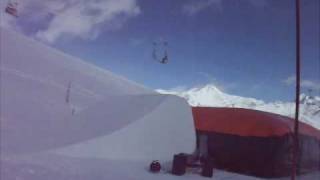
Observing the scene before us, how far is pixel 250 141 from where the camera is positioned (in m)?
14.0

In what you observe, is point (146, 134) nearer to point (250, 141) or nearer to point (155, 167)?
point (155, 167)

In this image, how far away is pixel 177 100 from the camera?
1421 centimetres

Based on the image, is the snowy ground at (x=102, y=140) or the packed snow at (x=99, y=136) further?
the packed snow at (x=99, y=136)

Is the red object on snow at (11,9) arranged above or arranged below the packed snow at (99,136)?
above

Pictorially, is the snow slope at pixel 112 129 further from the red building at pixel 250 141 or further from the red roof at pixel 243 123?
the red roof at pixel 243 123

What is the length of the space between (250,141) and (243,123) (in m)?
0.73

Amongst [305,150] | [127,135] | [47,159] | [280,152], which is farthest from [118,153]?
[305,150]

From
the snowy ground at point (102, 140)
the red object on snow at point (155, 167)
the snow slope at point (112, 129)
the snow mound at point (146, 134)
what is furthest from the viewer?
the snow mound at point (146, 134)

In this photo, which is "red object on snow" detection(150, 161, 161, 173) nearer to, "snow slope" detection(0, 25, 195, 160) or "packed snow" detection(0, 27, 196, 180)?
"packed snow" detection(0, 27, 196, 180)

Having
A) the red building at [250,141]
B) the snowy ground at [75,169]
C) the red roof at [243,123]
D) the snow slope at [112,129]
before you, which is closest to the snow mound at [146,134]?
the snow slope at [112,129]

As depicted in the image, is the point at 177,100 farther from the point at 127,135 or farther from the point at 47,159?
the point at 47,159

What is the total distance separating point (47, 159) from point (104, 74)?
34445 millimetres

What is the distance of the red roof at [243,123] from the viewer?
549 inches

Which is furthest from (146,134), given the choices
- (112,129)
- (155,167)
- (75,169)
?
(75,169)
